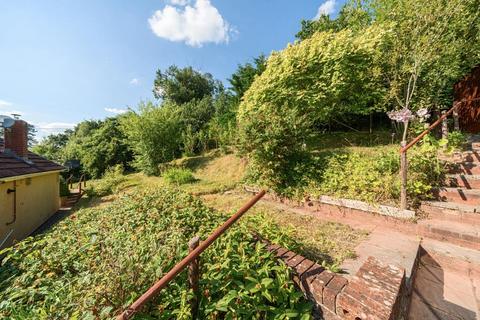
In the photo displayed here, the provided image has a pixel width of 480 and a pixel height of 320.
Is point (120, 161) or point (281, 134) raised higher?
point (281, 134)

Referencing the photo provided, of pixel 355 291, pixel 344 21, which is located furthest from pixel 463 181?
pixel 344 21

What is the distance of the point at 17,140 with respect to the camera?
352 inches

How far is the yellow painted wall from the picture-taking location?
6773 mm

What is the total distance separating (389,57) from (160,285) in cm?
820

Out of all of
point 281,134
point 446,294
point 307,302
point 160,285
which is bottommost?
point 446,294

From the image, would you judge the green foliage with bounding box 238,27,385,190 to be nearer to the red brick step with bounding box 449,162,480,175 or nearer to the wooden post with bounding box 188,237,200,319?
the red brick step with bounding box 449,162,480,175

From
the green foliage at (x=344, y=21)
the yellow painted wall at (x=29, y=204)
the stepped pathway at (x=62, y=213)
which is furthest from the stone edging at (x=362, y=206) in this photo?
the stepped pathway at (x=62, y=213)

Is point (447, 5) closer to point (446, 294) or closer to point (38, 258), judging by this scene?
point (446, 294)

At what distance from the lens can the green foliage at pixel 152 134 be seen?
40.3ft

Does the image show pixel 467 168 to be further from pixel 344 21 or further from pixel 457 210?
pixel 344 21

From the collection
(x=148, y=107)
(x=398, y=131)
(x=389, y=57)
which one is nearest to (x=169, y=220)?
(x=389, y=57)

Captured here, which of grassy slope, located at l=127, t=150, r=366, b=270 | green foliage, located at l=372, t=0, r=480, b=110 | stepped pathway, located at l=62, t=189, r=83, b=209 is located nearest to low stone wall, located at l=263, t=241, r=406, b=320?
grassy slope, located at l=127, t=150, r=366, b=270

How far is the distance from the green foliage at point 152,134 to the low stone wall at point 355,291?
11814mm

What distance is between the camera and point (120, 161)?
16984mm
